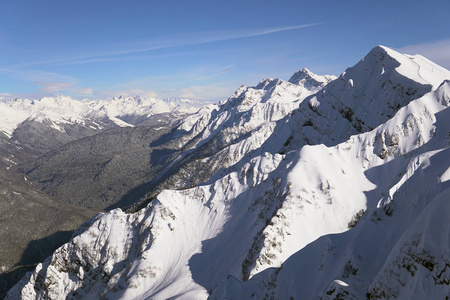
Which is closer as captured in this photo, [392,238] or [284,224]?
[392,238]

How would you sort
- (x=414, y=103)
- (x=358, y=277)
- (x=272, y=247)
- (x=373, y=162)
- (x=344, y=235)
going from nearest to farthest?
(x=358, y=277) → (x=344, y=235) → (x=272, y=247) → (x=373, y=162) → (x=414, y=103)

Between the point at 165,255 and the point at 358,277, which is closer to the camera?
the point at 358,277

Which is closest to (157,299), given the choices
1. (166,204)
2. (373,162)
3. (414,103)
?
(166,204)

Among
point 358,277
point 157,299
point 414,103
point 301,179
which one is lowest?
point 157,299

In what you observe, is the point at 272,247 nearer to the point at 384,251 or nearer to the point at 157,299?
the point at 384,251

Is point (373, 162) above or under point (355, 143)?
under

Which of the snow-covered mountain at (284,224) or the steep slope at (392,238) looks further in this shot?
the snow-covered mountain at (284,224)

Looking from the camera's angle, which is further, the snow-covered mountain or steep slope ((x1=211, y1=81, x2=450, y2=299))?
the snow-covered mountain

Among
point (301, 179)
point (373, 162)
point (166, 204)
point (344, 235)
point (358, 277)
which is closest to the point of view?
point (358, 277)

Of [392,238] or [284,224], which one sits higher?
[392,238]
